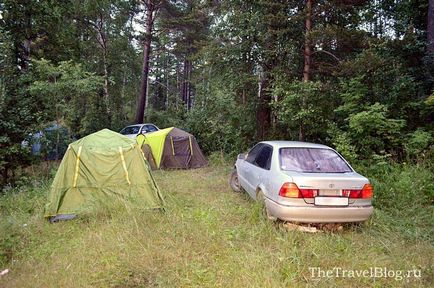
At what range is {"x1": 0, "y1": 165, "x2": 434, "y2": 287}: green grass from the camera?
3465mm

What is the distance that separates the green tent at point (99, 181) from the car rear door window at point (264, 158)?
2.16 meters

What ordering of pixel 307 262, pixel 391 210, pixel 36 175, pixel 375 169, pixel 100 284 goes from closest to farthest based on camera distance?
1. pixel 100 284
2. pixel 307 262
3. pixel 391 210
4. pixel 375 169
5. pixel 36 175

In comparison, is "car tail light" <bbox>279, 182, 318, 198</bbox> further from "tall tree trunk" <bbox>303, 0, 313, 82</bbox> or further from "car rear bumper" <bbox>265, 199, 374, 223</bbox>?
"tall tree trunk" <bbox>303, 0, 313, 82</bbox>

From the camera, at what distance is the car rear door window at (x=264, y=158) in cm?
547

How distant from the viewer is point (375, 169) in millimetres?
7305

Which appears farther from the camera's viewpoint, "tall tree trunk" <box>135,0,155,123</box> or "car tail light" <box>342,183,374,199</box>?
"tall tree trunk" <box>135,0,155,123</box>

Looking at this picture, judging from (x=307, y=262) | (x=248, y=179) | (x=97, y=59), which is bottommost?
(x=307, y=262)

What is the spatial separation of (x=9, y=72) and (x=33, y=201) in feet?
18.4

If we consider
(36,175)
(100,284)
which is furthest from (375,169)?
(36,175)

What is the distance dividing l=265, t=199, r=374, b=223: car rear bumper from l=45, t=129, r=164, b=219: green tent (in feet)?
9.15

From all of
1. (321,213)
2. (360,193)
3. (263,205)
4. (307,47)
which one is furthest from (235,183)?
(307,47)

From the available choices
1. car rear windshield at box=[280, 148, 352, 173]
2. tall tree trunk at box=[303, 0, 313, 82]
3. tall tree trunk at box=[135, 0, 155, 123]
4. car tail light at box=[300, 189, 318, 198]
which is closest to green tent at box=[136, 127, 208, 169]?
tall tree trunk at box=[303, 0, 313, 82]

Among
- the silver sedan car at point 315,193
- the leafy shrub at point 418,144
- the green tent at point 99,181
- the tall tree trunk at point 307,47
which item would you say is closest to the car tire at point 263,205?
the silver sedan car at point 315,193

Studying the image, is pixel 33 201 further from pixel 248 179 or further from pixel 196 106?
pixel 196 106
